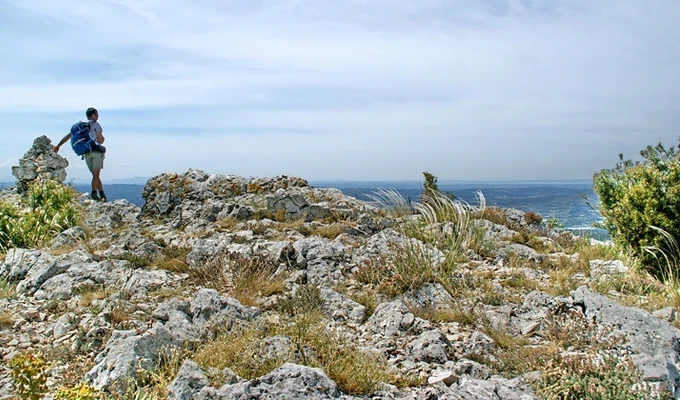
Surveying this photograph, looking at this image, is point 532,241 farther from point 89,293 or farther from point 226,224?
point 89,293

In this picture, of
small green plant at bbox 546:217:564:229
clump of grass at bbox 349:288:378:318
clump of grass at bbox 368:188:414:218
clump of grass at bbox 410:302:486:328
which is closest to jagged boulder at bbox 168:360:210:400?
clump of grass at bbox 349:288:378:318

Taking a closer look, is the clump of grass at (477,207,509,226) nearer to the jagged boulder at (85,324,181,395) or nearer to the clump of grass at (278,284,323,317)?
the clump of grass at (278,284,323,317)

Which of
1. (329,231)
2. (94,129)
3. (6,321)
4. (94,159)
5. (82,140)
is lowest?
(6,321)

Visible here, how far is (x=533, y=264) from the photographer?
8742 millimetres

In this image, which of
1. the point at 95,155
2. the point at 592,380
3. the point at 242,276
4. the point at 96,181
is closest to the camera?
the point at 592,380

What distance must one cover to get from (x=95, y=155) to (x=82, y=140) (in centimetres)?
57

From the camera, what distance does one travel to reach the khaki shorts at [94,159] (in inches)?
570

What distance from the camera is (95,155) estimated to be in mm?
14508

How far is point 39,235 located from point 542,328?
10.5 metres

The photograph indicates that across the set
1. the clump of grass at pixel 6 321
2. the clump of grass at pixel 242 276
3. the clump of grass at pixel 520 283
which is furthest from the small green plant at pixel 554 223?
the clump of grass at pixel 6 321

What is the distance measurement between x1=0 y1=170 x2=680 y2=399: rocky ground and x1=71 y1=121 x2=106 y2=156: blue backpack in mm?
4504

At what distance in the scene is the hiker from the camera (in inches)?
561

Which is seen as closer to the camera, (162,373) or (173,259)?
(162,373)

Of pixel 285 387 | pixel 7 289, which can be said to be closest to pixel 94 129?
pixel 7 289
